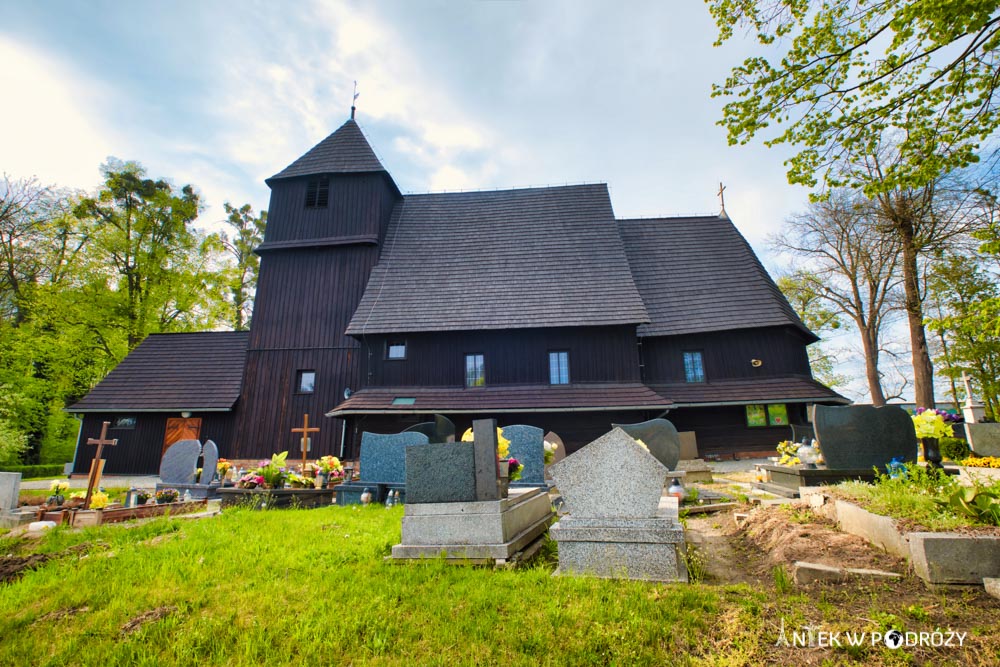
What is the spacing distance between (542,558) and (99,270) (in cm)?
2896

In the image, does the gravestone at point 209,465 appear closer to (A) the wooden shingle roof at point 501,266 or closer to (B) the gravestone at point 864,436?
(A) the wooden shingle roof at point 501,266

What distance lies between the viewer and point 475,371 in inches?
676

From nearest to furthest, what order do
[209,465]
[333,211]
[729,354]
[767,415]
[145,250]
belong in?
[209,465], [767,415], [729,354], [333,211], [145,250]

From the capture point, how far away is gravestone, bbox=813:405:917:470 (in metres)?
6.96

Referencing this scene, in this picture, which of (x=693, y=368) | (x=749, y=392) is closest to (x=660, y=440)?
(x=749, y=392)

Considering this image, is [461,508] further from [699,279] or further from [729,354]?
[699,279]

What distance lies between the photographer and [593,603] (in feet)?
12.5

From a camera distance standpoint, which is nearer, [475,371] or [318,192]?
[475,371]

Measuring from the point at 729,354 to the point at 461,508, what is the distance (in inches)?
589

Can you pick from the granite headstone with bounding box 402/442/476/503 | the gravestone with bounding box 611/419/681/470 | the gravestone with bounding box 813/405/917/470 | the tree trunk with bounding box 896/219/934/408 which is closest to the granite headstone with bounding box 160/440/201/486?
the granite headstone with bounding box 402/442/476/503

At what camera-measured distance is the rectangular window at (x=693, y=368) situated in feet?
57.7

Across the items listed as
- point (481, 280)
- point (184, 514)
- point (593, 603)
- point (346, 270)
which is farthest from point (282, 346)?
point (593, 603)

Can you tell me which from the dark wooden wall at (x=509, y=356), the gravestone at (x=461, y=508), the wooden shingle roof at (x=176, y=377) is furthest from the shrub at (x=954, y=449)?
the wooden shingle roof at (x=176, y=377)

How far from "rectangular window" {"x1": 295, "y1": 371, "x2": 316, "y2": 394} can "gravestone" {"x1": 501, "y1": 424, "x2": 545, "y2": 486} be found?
37.1 ft
